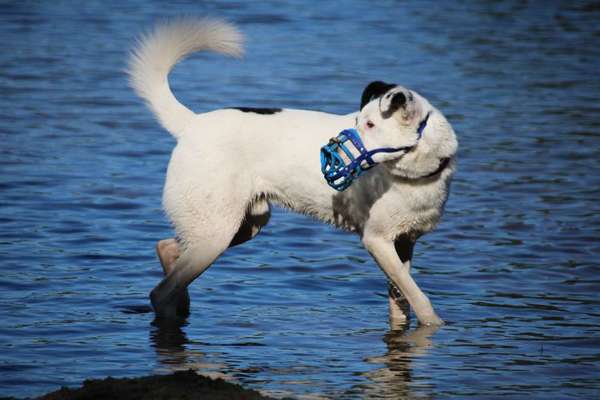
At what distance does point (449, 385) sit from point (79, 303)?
244 cm

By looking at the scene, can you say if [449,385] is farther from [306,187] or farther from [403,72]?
[403,72]

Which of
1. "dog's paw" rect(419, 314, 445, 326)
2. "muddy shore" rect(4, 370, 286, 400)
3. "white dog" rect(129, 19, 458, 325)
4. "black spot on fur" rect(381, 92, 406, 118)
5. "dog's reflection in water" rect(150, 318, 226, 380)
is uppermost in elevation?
"black spot on fur" rect(381, 92, 406, 118)

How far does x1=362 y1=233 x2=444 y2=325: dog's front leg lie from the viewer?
263 inches

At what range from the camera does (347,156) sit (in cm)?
619

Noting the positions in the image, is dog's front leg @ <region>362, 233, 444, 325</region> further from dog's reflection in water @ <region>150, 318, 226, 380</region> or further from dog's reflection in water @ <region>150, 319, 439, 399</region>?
dog's reflection in water @ <region>150, 318, 226, 380</region>

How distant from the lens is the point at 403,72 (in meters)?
15.2

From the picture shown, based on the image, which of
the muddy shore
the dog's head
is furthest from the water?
the dog's head

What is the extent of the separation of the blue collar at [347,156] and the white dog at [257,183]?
0.20 meters

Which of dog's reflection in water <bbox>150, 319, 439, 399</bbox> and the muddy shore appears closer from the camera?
the muddy shore

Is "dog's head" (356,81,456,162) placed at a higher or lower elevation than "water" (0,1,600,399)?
higher

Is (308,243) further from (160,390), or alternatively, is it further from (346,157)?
(160,390)

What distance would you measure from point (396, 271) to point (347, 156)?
83cm

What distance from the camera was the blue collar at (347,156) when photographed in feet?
20.3

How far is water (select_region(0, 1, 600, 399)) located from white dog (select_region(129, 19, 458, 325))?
40 centimetres
